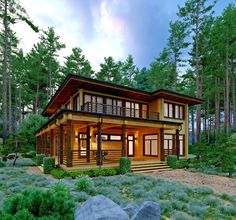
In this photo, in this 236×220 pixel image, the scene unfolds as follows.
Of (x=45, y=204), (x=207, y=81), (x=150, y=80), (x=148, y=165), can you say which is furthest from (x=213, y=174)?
(x=150, y=80)

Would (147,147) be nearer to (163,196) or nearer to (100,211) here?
(163,196)

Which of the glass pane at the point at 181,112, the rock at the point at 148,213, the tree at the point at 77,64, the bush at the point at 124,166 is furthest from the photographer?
the tree at the point at 77,64

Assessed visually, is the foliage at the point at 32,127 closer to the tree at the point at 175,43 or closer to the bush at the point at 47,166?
the bush at the point at 47,166

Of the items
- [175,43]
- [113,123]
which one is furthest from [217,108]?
[113,123]

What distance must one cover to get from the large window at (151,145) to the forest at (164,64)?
4.72 meters

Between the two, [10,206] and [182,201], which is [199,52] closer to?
[182,201]

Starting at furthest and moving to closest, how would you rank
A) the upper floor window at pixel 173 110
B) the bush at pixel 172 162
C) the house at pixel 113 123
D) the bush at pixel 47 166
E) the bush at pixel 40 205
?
the upper floor window at pixel 173 110 < the bush at pixel 172 162 < the house at pixel 113 123 < the bush at pixel 47 166 < the bush at pixel 40 205

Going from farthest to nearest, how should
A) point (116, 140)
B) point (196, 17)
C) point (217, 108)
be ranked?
1. point (217, 108)
2. point (196, 17)
3. point (116, 140)

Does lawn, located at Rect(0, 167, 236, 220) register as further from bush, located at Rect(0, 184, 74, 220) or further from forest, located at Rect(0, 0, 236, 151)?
forest, located at Rect(0, 0, 236, 151)

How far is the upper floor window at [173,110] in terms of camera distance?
72.4ft

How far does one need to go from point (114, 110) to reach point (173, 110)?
760 centimetres

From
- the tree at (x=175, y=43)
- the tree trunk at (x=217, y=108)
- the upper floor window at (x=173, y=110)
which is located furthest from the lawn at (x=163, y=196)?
the tree at (x=175, y=43)

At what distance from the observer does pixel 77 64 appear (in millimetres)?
40375

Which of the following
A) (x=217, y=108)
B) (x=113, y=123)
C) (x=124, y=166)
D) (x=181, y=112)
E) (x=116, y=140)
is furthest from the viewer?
(x=217, y=108)
